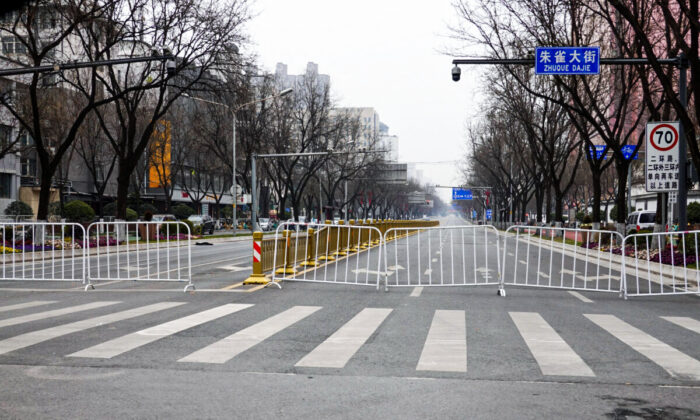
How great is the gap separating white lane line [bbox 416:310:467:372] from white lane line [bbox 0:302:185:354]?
13.8ft

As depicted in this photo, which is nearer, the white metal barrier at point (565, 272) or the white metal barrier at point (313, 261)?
the white metal barrier at point (565, 272)

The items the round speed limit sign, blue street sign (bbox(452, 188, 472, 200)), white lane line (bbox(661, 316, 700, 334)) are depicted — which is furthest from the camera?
blue street sign (bbox(452, 188, 472, 200))

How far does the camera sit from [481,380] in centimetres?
579

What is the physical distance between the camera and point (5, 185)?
52594 millimetres

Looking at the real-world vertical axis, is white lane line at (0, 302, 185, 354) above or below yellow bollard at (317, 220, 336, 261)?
below

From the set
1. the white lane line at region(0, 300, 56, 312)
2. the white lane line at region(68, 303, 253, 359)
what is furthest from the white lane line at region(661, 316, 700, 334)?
the white lane line at region(0, 300, 56, 312)

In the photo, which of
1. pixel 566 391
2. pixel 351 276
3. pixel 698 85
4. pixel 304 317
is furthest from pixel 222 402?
pixel 698 85

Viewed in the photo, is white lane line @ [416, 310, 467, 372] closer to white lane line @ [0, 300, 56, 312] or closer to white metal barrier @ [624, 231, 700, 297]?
white metal barrier @ [624, 231, 700, 297]

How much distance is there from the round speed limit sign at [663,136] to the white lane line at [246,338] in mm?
12514

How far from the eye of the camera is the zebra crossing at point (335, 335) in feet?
21.3

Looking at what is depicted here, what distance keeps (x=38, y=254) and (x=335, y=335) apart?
19557mm

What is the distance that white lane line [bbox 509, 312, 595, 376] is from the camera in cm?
618

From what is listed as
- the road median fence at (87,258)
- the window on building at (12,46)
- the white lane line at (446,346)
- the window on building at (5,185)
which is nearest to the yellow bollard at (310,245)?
the road median fence at (87,258)

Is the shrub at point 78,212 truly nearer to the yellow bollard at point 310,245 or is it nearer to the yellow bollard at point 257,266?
the yellow bollard at point 310,245
